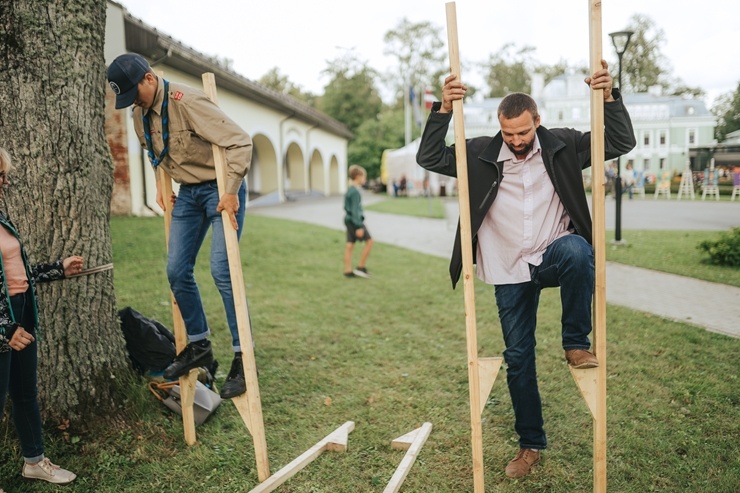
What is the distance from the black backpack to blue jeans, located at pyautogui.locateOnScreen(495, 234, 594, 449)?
2578mm

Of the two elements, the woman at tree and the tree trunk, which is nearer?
the woman at tree

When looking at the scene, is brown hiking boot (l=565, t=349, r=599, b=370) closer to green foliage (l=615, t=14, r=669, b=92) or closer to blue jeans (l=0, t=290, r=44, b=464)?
blue jeans (l=0, t=290, r=44, b=464)

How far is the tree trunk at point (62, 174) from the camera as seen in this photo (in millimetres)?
3498

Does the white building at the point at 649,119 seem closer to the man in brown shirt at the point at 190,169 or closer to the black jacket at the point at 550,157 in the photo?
the black jacket at the point at 550,157

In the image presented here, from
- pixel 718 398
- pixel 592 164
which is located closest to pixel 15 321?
pixel 592 164

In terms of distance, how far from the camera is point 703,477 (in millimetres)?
3168

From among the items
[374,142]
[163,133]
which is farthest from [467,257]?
[374,142]

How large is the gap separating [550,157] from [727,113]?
1294 cm

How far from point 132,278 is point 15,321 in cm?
538

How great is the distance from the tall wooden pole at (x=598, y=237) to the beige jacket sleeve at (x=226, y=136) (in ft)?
6.47

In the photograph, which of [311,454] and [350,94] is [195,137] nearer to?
[311,454]

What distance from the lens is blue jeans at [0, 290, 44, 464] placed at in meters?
3.06

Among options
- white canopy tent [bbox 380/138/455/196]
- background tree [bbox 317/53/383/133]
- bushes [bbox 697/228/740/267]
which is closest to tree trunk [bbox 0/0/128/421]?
bushes [bbox 697/228/740/267]

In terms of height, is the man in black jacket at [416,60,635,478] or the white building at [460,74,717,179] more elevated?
the white building at [460,74,717,179]
